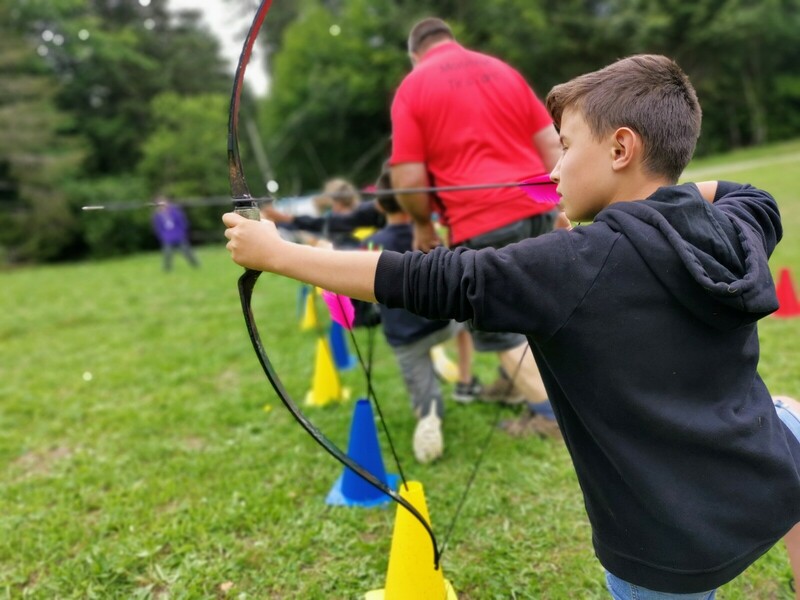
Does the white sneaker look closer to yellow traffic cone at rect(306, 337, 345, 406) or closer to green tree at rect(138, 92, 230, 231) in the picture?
yellow traffic cone at rect(306, 337, 345, 406)

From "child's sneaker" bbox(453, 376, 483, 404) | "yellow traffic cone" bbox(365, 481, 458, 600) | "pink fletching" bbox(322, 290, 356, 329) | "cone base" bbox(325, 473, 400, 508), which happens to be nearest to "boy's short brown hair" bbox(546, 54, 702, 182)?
"pink fletching" bbox(322, 290, 356, 329)

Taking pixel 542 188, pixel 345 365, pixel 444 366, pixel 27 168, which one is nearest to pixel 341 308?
pixel 542 188

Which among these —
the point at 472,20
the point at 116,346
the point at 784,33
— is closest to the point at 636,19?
the point at 472,20

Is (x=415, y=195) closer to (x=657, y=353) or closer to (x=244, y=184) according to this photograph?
(x=244, y=184)

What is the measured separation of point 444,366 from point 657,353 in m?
3.16

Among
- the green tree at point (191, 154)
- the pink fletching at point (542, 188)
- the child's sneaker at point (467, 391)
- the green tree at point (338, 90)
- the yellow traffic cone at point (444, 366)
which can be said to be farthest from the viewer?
the green tree at point (338, 90)

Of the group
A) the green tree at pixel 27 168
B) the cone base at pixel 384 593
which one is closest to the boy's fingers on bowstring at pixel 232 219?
the cone base at pixel 384 593

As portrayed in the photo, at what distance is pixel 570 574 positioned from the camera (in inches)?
78.6

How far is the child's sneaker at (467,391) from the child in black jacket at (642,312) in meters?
2.29

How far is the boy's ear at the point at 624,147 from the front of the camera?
3.81 ft

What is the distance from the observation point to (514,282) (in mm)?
1041

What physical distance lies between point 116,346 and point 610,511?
560 centimetres

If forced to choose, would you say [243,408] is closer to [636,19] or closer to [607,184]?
[607,184]

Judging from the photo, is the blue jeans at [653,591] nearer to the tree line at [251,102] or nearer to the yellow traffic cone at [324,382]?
the yellow traffic cone at [324,382]
